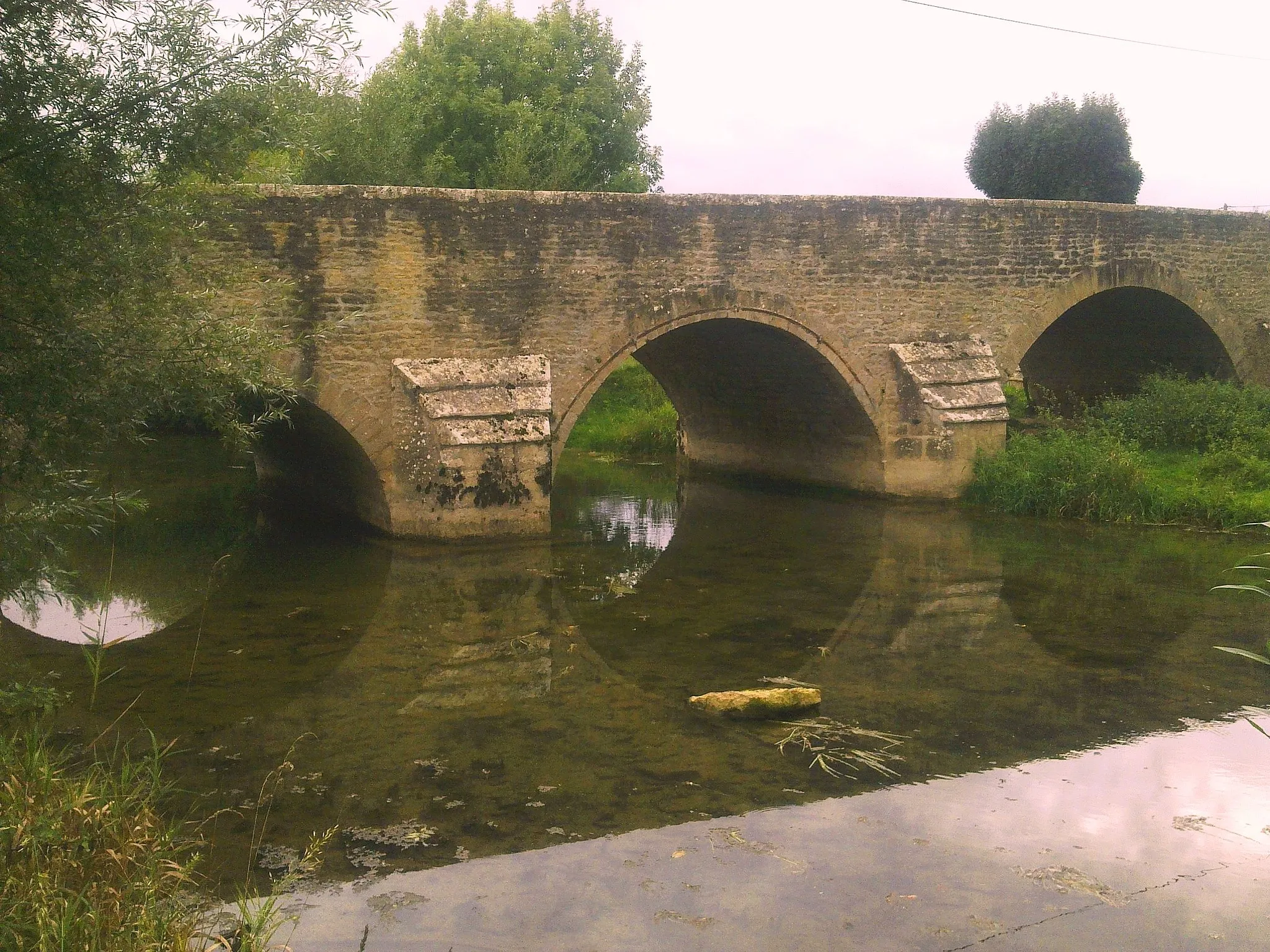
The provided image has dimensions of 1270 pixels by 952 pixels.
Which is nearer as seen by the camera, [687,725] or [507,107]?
[687,725]

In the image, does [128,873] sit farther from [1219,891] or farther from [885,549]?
[885,549]

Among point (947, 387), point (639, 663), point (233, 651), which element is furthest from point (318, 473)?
point (947, 387)

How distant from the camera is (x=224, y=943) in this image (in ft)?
10.8

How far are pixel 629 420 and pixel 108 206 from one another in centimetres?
1534

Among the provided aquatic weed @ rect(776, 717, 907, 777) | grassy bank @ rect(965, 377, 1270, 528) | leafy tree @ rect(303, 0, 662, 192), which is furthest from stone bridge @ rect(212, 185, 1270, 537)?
leafy tree @ rect(303, 0, 662, 192)

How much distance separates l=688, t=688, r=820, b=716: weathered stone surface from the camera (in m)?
5.65

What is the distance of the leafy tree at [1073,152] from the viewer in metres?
20.9

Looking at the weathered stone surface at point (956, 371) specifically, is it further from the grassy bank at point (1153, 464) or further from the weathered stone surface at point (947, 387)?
the grassy bank at point (1153, 464)

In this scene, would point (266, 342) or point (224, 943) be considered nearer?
point (224, 943)

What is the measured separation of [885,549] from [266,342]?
6.31 m

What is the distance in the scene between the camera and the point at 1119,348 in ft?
51.3

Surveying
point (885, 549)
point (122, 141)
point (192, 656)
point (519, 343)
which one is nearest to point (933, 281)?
point (885, 549)

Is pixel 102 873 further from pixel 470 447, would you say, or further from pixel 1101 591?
pixel 1101 591

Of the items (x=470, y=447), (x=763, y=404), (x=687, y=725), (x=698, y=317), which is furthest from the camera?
(x=763, y=404)
